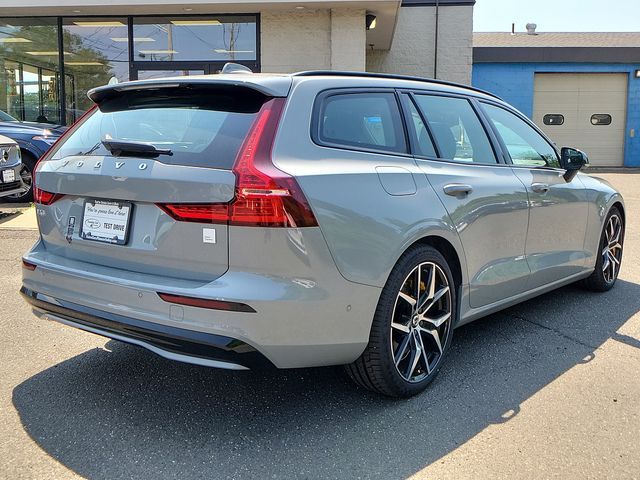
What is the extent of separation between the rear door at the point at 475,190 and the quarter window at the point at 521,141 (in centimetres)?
A: 24

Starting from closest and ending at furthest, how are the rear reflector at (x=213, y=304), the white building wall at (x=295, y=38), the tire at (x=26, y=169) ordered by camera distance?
the rear reflector at (x=213, y=304), the tire at (x=26, y=169), the white building wall at (x=295, y=38)

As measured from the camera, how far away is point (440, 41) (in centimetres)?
1672

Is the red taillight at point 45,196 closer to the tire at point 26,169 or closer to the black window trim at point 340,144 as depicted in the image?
the black window trim at point 340,144

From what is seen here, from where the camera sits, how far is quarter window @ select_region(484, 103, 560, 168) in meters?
4.33

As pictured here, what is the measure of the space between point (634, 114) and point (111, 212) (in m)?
23.2

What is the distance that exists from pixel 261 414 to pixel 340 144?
1.38 metres

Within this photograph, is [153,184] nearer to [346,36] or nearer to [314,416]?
[314,416]

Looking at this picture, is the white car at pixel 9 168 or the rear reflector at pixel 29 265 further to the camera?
the white car at pixel 9 168

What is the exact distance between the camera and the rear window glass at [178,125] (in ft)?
9.09

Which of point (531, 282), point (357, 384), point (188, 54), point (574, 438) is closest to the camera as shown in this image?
point (574, 438)

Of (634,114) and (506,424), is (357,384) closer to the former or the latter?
(506,424)

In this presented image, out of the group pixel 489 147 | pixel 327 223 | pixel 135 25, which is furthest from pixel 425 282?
pixel 135 25

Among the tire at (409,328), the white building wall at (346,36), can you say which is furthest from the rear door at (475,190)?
the white building wall at (346,36)

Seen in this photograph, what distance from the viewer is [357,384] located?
10.7 feet
